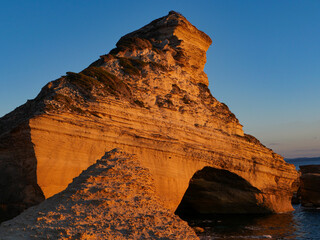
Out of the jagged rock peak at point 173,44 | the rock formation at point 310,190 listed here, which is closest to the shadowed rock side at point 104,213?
the jagged rock peak at point 173,44

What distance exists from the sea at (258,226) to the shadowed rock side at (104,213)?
671 centimetres

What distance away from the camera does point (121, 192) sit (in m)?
8.40

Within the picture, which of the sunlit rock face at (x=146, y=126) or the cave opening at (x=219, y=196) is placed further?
the cave opening at (x=219, y=196)

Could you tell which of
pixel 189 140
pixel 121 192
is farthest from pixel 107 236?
pixel 189 140

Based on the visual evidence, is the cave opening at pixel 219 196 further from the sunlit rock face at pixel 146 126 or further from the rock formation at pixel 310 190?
the rock formation at pixel 310 190

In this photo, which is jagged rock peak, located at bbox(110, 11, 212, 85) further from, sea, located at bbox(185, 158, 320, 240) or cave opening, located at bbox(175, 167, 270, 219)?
sea, located at bbox(185, 158, 320, 240)

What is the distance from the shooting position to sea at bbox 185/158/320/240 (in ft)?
48.0

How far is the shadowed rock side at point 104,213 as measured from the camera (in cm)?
678

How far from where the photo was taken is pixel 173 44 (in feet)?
67.2

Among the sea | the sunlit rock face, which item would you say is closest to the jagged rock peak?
the sunlit rock face

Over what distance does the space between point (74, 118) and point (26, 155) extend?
218cm

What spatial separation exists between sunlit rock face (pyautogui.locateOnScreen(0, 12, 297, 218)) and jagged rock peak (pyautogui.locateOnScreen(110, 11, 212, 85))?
0.21 feet

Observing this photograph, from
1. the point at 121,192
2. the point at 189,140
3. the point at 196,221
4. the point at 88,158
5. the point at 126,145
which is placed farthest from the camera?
the point at 196,221

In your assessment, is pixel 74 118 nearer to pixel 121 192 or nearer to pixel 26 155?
pixel 26 155
